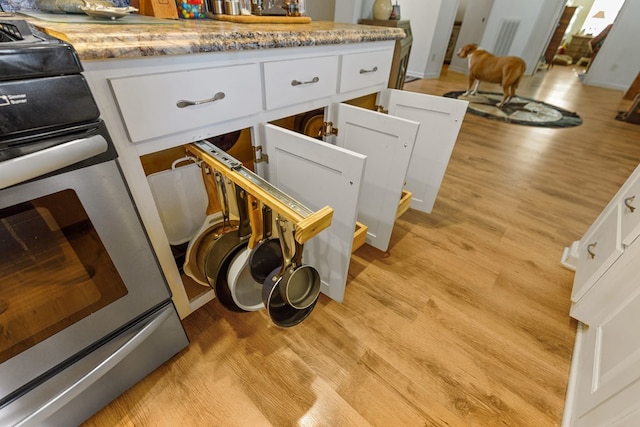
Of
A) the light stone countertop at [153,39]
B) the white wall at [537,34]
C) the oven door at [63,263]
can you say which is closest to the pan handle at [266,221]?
the oven door at [63,263]

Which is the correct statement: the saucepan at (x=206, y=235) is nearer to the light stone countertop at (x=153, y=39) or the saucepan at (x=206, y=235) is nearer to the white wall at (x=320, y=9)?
the light stone countertop at (x=153, y=39)

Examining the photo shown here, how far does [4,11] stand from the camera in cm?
90

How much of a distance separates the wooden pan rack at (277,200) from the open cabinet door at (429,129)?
3.12ft

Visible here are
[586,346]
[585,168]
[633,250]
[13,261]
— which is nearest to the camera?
[13,261]

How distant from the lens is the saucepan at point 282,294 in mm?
709

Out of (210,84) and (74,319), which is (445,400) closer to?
→ (74,319)

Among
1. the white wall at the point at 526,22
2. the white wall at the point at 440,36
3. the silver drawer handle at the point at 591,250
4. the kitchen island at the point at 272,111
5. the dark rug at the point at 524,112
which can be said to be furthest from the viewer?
the white wall at the point at 526,22

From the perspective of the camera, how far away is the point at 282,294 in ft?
2.57

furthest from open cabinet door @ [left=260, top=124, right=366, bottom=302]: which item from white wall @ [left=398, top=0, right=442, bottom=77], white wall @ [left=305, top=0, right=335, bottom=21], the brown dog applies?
white wall @ [left=398, top=0, right=442, bottom=77]

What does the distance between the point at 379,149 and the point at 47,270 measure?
3.36 ft

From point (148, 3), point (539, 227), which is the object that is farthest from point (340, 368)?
point (539, 227)

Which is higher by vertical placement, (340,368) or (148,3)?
(148,3)

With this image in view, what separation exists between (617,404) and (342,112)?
3.80 feet

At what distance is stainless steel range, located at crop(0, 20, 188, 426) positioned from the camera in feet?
1.44
